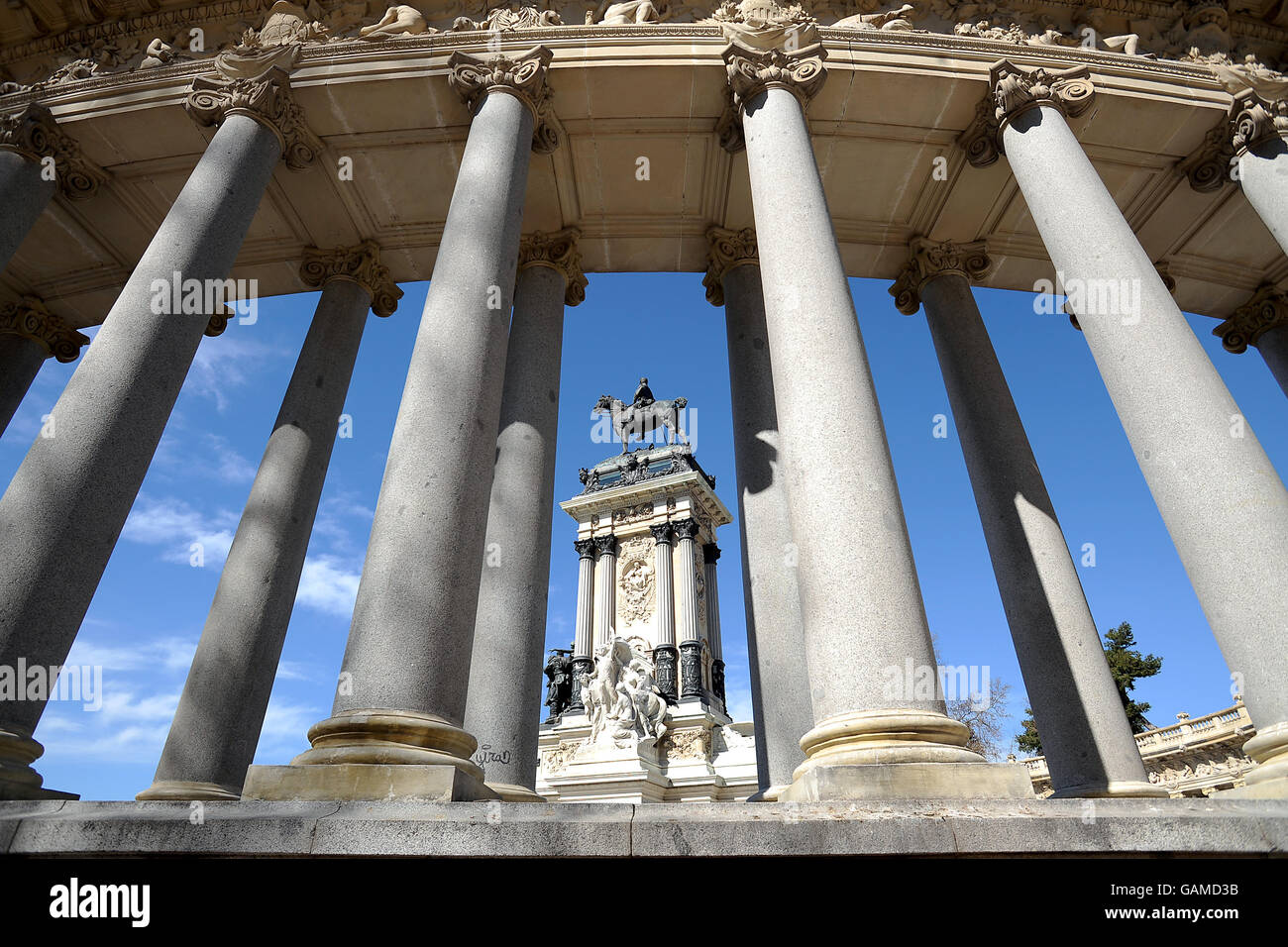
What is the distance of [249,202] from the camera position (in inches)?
647

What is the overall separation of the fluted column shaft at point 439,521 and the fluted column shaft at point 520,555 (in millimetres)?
Result: 3512

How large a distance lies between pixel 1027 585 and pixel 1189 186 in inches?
508

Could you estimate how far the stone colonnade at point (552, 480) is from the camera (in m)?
9.62

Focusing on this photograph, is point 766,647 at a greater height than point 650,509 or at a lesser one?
lesser

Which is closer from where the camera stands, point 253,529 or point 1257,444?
point 1257,444

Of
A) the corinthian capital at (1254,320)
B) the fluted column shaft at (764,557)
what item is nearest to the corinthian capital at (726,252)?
the fluted column shaft at (764,557)

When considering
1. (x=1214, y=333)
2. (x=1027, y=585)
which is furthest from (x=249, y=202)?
(x=1214, y=333)

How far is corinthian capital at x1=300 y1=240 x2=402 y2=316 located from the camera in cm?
2253

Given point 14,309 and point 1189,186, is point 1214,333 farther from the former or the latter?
point 14,309

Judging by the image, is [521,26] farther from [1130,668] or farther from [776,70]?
[1130,668]

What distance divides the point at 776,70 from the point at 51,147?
61.3ft

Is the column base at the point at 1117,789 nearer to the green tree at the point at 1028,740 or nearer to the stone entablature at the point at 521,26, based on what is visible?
the stone entablature at the point at 521,26

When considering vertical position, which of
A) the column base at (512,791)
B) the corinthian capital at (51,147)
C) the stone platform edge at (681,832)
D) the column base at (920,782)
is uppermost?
the corinthian capital at (51,147)

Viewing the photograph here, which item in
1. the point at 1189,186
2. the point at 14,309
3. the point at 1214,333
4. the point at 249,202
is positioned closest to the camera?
the point at 249,202
